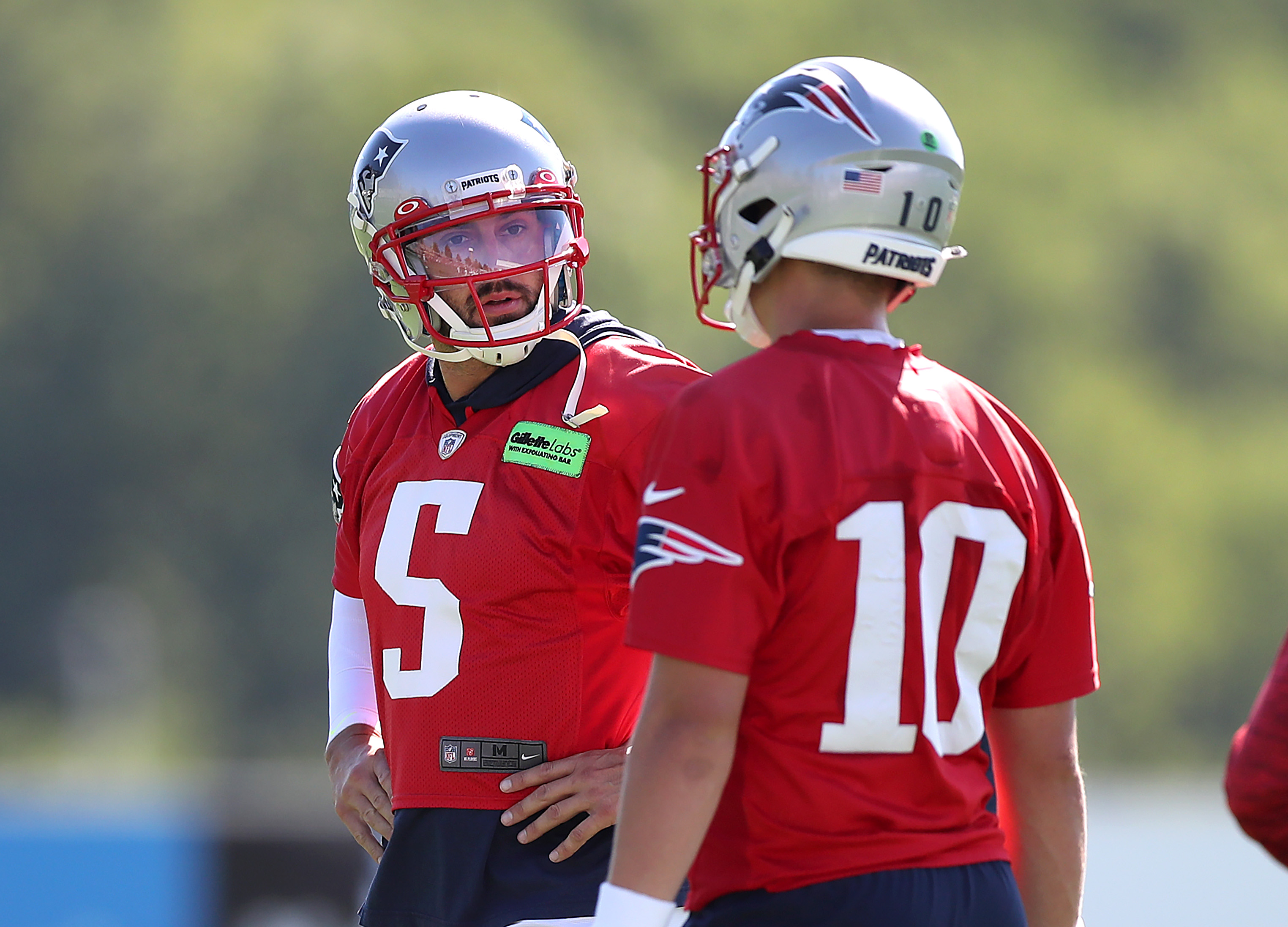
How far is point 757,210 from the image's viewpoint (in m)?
2.12

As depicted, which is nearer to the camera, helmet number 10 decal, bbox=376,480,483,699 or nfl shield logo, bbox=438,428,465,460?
helmet number 10 decal, bbox=376,480,483,699

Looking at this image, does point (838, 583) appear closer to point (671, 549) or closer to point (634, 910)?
point (671, 549)

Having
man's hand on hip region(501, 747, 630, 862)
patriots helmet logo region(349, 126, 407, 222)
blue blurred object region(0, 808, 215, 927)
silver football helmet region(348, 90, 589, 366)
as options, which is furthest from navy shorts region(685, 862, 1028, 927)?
blue blurred object region(0, 808, 215, 927)

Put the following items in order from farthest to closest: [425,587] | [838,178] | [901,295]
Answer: [425,587], [901,295], [838,178]

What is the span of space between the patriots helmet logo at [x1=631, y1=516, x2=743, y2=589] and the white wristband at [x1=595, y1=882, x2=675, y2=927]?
0.34 metres

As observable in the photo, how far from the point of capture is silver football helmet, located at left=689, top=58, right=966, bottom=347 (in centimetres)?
206

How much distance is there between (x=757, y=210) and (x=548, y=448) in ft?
2.27

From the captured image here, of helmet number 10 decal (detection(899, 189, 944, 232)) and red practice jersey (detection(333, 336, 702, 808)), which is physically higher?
helmet number 10 decal (detection(899, 189, 944, 232))

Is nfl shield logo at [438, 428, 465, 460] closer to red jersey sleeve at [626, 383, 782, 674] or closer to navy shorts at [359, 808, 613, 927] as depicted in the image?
navy shorts at [359, 808, 613, 927]

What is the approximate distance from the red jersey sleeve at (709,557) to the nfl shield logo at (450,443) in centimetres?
88

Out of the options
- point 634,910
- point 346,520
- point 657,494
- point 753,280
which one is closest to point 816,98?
point 753,280

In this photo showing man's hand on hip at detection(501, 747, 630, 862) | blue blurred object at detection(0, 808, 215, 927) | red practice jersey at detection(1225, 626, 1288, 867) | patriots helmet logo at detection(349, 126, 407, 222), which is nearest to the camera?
red practice jersey at detection(1225, 626, 1288, 867)

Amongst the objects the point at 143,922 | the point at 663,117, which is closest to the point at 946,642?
the point at 143,922

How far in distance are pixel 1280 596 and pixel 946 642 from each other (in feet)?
69.0
